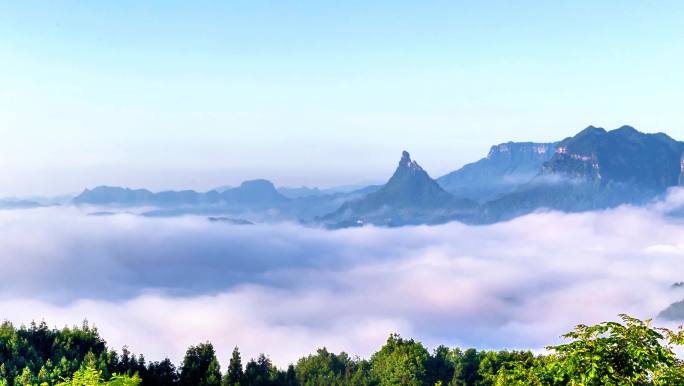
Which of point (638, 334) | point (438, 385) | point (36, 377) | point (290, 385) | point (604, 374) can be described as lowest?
point (290, 385)

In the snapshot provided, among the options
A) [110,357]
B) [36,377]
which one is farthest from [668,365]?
[110,357]

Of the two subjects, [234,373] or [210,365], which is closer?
[210,365]

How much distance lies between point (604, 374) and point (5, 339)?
74.4 metres

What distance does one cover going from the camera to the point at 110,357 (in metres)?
76.7

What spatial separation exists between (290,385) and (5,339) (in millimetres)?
42892

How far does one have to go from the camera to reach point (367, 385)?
90.3 metres

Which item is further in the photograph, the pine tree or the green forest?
the pine tree

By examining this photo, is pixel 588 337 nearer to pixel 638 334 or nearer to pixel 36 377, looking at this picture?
pixel 638 334

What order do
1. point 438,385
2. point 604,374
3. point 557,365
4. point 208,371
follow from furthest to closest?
point 208,371 → point 438,385 → point 557,365 → point 604,374

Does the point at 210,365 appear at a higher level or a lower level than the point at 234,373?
higher

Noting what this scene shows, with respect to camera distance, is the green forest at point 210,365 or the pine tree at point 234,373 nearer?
the green forest at point 210,365

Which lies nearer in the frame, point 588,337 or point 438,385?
point 588,337

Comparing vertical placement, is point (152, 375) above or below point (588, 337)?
below

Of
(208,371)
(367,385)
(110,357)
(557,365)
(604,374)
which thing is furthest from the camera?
(367,385)
